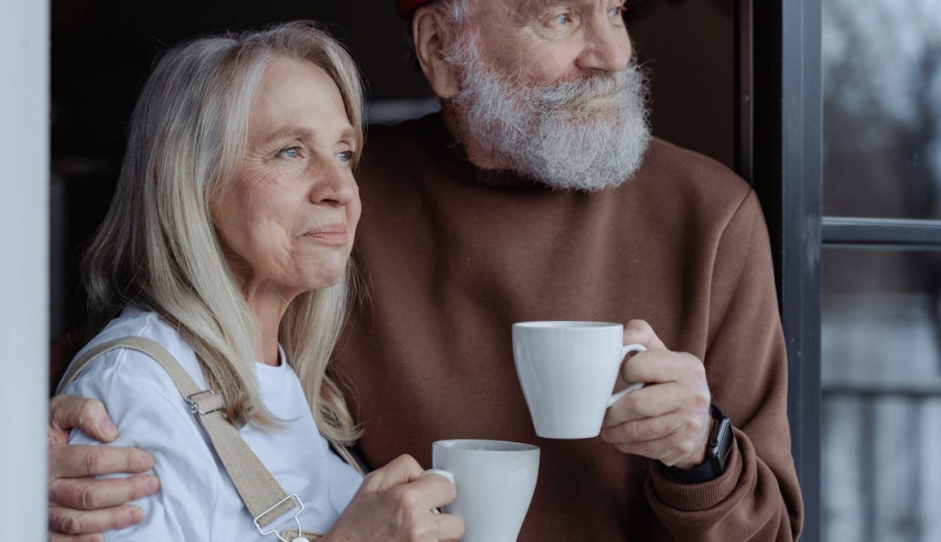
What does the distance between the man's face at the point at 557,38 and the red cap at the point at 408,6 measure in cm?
15

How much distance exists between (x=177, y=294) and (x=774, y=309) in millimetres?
1011

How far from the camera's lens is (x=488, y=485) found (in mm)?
1337

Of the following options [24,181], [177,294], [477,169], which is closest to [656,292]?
[477,169]

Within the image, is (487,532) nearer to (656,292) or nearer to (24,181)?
(656,292)

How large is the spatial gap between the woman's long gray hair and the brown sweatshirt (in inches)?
14.7

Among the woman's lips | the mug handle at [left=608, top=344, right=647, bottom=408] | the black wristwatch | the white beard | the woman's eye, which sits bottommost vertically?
the black wristwatch

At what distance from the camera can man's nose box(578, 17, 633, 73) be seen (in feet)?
6.20

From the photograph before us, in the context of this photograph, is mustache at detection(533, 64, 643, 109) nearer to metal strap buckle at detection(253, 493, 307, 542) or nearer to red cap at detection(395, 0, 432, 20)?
red cap at detection(395, 0, 432, 20)

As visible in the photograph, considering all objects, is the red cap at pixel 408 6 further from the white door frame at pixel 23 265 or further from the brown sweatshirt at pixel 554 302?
the white door frame at pixel 23 265

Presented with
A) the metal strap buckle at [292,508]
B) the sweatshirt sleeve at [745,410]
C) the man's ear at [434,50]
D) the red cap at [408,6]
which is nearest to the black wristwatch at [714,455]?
the sweatshirt sleeve at [745,410]

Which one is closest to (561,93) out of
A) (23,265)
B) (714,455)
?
(714,455)

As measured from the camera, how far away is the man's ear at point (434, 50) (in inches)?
81.7

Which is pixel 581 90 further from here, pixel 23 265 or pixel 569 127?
pixel 23 265

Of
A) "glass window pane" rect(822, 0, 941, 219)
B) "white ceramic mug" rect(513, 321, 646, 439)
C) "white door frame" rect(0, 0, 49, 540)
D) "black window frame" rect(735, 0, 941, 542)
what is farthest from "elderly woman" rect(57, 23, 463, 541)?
"glass window pane" rect(822, 0, 941, 219)
